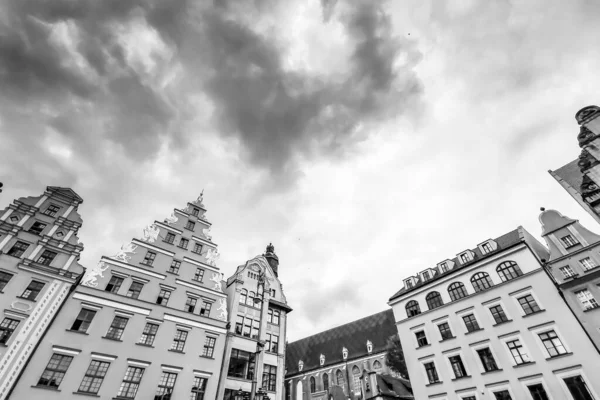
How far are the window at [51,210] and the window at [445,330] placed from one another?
41022 mm

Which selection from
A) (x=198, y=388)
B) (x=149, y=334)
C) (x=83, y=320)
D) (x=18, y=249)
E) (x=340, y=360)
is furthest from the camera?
(x=340, y=360)

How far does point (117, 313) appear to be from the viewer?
24.8 m

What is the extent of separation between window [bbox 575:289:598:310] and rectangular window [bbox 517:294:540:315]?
3163mm

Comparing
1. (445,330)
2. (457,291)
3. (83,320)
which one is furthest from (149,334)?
(457,291)

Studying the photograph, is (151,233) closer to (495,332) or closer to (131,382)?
(131,382)

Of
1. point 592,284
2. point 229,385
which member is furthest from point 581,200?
point 229,385

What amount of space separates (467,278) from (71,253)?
39.9m

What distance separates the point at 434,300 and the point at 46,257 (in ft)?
129

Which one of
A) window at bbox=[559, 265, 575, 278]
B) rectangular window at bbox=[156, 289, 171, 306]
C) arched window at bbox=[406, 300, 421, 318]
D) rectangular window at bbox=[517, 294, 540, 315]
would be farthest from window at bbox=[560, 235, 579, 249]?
rectangular window at bbox=[156, 289, 171, 306]

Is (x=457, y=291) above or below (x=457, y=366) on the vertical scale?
above

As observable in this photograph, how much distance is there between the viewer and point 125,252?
1126 inches

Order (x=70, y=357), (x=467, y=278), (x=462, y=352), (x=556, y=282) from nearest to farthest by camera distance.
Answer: (x=70, y=357) → (x=556, y=282) → (x=462, y=352) → (x=467, y=278)

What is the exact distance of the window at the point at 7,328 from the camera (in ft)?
64.3

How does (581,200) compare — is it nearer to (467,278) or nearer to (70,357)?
(467,278)
